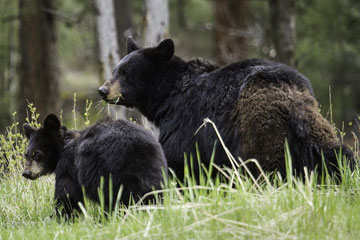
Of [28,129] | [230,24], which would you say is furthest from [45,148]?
[230,24]

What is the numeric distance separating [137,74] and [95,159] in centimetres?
169

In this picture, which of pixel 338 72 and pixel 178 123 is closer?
pixel 178 123

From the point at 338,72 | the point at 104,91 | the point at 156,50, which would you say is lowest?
the point at 338,72

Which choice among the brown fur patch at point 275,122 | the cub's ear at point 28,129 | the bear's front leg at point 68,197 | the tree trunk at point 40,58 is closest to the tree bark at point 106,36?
the cub's ear at point 28,129

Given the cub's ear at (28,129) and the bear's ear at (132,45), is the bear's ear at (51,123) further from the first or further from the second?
the bear's ear at (132,45)

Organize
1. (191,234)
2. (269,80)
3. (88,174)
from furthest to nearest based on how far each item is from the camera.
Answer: (269,80) < (88,174) < (191,234)

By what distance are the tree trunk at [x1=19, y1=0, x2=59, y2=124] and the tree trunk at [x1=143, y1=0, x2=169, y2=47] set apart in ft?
20.7

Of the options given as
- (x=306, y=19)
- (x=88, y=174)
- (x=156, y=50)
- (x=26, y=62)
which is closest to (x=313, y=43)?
(x=306, y=19)

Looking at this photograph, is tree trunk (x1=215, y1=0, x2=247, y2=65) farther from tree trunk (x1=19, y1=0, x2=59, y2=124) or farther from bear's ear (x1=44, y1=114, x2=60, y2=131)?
bear's ear (x1=44, y1=114, x2=60, y2=131)

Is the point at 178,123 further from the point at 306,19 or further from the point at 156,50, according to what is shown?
the point at 306,19

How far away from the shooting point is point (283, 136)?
495cm

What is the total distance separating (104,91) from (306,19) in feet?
51.8

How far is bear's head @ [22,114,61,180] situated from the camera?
5.63m

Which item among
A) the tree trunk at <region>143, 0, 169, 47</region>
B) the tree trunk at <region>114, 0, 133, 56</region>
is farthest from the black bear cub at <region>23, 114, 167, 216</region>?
the tree trunk at <region>114, 0, 133, 56</region>
